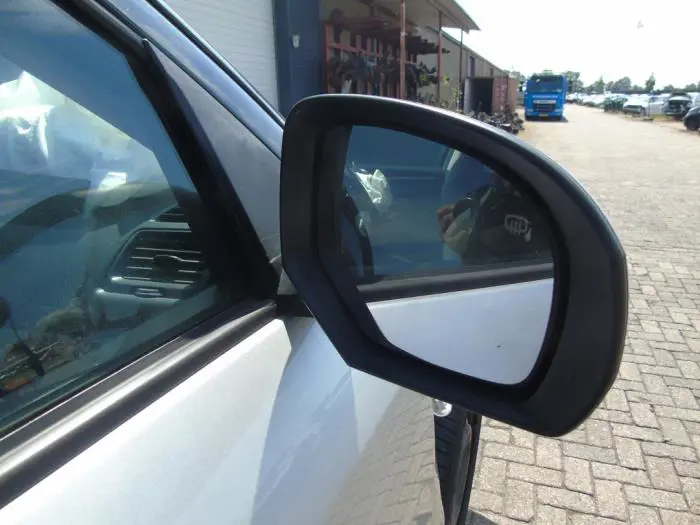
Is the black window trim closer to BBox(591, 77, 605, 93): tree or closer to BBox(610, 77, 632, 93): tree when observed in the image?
BBox(610, 77, 632, 93): tree

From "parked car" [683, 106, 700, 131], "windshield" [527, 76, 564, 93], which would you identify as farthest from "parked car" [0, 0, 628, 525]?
"windshield" [527, 76, 564, 93]

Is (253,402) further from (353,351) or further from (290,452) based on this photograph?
(353,351)

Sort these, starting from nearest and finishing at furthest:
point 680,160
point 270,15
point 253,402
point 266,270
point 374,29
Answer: point 253,402
point 266,270
point 270,15
point 374,29
point 680,160

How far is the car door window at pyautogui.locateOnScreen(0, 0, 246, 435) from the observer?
0.97m

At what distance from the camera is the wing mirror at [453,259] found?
34.9 inches

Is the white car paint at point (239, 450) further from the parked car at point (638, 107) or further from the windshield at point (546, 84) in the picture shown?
the parked car at point (638, 107)

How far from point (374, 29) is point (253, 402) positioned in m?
15.5

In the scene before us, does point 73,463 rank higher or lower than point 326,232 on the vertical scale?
lower

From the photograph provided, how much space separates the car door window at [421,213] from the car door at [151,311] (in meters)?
0.21

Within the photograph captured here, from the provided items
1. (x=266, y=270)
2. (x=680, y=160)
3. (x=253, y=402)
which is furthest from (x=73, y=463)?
(x=680, y=160)

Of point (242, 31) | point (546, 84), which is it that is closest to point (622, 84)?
point (546, 84)

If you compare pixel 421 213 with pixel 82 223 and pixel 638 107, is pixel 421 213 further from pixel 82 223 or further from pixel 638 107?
pixel 638 107

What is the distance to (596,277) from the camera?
33.9 inches

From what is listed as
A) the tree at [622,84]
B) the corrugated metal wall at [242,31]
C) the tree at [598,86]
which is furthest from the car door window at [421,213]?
the tree at [598,86]
